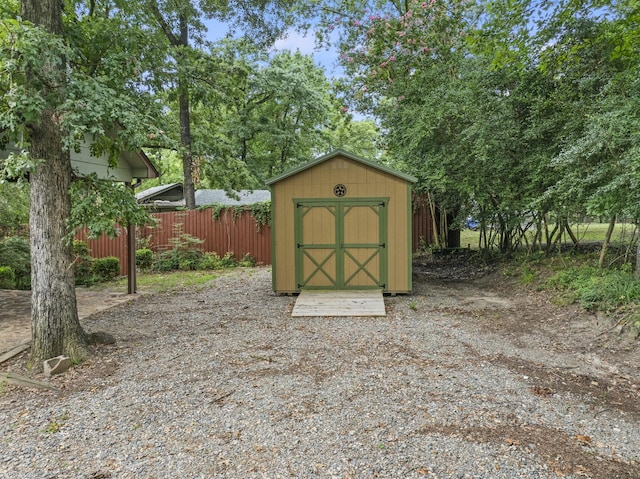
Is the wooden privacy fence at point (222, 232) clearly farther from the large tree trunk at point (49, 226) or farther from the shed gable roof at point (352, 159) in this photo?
the large tree trunk at point (49, 226)

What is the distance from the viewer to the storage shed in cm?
738

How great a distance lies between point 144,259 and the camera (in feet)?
36.7

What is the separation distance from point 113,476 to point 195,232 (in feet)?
34.0

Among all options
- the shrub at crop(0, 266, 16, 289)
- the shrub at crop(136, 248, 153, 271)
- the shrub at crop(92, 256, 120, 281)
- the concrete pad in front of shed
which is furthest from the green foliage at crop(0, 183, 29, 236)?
the concrete pad in front of shed

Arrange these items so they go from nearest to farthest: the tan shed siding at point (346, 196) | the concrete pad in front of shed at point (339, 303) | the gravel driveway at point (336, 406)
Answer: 1. the gravel driveway at point (336, 406)
2. the concrete pad in front of shed at point (339, 303)
3. the tan shed siding at point (346, 196)

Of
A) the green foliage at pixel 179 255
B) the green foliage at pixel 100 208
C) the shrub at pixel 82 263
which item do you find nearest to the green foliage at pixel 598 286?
the green foliage at pixel 100 208

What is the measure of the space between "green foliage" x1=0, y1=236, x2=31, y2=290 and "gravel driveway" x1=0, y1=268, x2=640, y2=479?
5074 millimetres

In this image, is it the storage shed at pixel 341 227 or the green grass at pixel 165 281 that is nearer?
the storage shed at pixel 341 227

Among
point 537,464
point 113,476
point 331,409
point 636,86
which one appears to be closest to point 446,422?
point 537,464

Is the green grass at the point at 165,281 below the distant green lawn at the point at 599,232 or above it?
below

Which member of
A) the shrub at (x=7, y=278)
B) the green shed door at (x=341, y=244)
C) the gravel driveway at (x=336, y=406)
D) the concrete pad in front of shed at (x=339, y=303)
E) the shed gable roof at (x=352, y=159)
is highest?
the shed gable roof at (x=352, y=159)

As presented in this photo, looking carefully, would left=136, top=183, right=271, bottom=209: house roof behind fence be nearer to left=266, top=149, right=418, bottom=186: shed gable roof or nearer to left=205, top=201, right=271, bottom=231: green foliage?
left=205, top=201, right=271, bottom=231: green foliage

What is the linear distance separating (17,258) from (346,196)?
7356mm

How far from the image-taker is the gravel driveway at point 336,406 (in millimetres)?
2459
